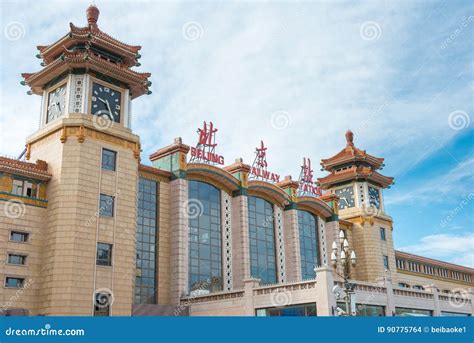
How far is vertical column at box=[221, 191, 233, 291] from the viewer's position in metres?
39.2

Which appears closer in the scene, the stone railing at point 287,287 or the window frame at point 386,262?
the stone railing at point 287,287

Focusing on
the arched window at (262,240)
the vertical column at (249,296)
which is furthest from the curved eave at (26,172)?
the arched window at (262,240)

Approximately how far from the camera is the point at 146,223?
35.9 m

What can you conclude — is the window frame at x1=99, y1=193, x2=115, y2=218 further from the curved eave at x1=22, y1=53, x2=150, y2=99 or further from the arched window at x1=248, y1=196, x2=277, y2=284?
the arched window at x1=248, y1=196, x2=277, y2=284

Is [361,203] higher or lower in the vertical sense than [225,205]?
higher

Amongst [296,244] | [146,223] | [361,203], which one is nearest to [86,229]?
[146,223]

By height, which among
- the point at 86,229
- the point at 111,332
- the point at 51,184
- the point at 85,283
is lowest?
the point at 111,332

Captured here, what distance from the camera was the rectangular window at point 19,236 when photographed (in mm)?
28984

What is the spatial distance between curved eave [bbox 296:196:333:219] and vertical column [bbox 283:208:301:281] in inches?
65.0

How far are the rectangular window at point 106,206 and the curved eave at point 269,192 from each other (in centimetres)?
1349

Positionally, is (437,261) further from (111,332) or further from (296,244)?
(111,332)

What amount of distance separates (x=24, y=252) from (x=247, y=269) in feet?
54.0

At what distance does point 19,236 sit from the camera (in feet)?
96.3

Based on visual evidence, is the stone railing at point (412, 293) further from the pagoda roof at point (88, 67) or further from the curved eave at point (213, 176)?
the pagoda roof at point (88, 67)
